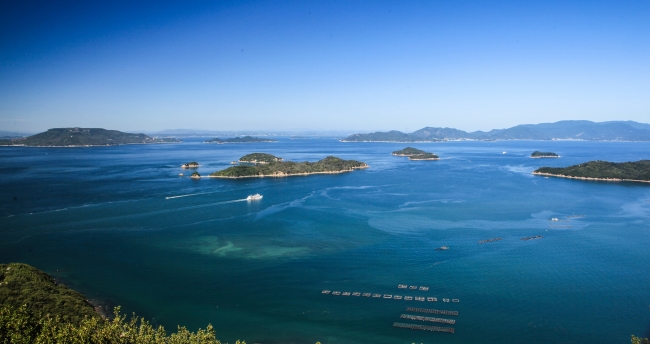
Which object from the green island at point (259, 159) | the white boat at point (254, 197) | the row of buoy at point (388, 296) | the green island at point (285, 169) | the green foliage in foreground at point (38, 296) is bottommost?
the row of buoy at point (388, 296)

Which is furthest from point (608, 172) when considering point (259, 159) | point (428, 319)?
point (259, 159)

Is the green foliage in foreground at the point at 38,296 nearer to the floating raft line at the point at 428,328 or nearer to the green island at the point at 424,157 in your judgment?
the floating raft line at the point at 428,328

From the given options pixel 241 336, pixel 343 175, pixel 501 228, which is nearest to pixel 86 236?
pixel 241 336

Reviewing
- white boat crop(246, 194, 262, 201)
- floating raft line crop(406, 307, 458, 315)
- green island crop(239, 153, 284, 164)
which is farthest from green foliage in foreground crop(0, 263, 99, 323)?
green island crop(239, 153, 284, 164)

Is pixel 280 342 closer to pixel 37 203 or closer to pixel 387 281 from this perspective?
pixel 387 281

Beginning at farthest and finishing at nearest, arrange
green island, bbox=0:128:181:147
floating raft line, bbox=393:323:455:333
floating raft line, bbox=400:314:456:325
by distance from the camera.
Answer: green island, bbox=0:128:181:147 → floating raft line, bbox=400:314:456:325 → floating raft line, bbox=393:323:455:333

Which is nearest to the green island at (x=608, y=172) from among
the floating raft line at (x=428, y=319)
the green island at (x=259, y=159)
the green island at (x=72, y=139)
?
the green island at (x=259, y=159)

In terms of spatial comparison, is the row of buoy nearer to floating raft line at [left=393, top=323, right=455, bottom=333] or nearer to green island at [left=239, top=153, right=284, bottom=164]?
floating raft line at [left=393, top=323, right=455, bottom=333]

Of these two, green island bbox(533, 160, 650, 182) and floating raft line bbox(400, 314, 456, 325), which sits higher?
green island bbox(533, 160, 650, 182)
